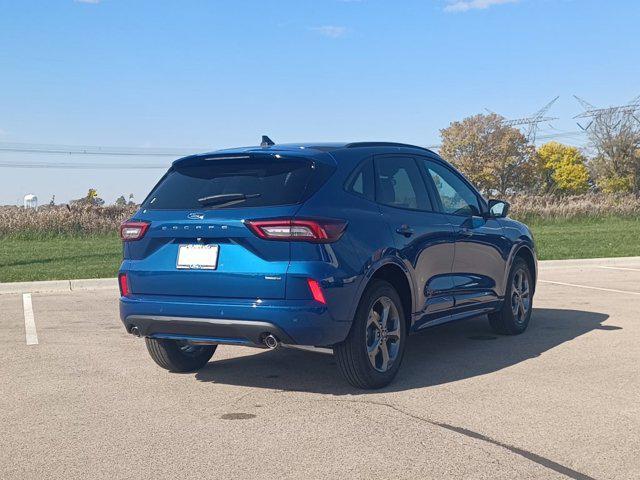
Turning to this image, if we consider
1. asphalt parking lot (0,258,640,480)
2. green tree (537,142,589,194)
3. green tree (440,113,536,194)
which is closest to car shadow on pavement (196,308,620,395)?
asphalt parking lot (0,258,640,480)

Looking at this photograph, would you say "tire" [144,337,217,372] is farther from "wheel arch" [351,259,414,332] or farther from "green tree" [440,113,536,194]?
"green tree" [440,113,536,194]

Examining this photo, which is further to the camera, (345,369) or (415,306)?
(415,306)

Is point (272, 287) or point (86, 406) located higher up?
point (272, 287)

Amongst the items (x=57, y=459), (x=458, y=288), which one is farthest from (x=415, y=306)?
(x=57, y=459)

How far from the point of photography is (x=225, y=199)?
5.86 metres

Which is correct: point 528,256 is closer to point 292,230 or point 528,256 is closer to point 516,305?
point 516,305

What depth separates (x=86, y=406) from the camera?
575 centimetres

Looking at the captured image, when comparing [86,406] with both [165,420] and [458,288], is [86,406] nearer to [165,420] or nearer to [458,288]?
[165,420]

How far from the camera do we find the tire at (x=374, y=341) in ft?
19.3

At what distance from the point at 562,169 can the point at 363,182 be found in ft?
319

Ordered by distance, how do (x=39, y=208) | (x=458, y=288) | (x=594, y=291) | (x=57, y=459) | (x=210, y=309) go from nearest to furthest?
(x=57, y=459) → (x=210, y=309) → (x=458, y=288) → (x=594, y=291) → (x=39, y=208)

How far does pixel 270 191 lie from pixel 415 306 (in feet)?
5.19

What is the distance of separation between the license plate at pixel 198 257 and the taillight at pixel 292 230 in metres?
0.37

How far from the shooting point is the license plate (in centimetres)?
572
